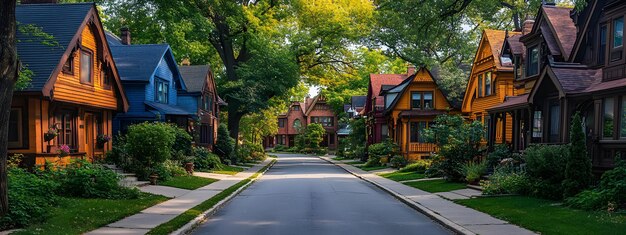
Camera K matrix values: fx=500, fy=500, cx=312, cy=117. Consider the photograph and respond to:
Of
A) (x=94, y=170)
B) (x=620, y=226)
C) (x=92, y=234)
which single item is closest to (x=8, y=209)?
(x=92, y=234)

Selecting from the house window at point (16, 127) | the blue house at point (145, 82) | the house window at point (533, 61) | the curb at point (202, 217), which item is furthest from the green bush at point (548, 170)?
the blue house at point (145, 82)

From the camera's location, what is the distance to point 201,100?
36.4 m

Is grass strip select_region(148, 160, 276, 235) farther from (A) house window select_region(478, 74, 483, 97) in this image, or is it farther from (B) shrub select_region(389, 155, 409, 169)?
(A) house window select_region(478, 74, 483, 97)

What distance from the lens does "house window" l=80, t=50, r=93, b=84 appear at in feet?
69.1

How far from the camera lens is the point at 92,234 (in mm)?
9508

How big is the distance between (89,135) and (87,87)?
8.72ft

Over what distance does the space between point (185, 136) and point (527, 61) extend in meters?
17.9

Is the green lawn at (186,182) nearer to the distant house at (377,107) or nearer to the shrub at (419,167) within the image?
the shrub at (419,167)

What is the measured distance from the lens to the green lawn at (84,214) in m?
9.53

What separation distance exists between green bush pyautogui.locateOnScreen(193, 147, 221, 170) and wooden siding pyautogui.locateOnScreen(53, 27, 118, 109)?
7.06 m

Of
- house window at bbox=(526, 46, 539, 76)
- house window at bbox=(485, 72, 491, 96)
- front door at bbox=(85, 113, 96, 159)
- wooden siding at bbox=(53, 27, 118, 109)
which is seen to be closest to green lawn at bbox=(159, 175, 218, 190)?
front door at bbox=(85, 113, 96, 159)

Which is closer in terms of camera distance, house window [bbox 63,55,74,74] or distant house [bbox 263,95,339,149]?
house window [bbox 63,55,74,74]

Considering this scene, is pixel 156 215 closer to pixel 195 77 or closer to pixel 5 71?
pixel 5 71

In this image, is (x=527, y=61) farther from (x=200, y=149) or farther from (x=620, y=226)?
(x=200, y=149)
